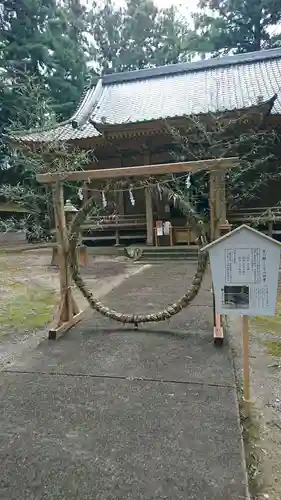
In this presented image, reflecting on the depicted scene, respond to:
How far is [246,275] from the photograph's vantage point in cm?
228

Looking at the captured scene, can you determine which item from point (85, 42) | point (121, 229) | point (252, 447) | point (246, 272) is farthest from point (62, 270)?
point (85, 42)

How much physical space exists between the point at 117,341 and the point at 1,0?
19602mm

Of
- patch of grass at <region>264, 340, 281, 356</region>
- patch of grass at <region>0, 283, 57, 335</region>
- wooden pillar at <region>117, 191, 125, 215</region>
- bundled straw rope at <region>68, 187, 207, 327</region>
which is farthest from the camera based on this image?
wooden pillar at <region>117, 191, 125, 215</region>

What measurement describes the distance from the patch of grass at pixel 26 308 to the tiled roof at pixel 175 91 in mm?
4683

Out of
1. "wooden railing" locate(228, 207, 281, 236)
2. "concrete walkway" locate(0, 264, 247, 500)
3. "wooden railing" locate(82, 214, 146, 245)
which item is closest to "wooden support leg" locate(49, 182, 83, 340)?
"concrete walkway" locate(0, 264, 247, 500)

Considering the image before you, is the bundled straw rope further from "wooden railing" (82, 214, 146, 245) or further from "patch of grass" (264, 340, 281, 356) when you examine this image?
"wooden railing" (82, 214, 146, 245)

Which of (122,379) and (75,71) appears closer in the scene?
(122,379)

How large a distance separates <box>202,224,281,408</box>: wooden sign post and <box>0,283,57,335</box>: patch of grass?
7.85 feet

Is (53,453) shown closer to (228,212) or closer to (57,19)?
(228,212)

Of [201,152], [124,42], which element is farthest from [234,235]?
[124,42]

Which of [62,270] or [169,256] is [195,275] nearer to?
[62,270]

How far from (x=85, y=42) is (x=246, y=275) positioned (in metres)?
26.2

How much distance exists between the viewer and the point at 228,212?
9.50 metres

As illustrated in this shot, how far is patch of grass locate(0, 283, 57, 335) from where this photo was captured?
13.2ft
